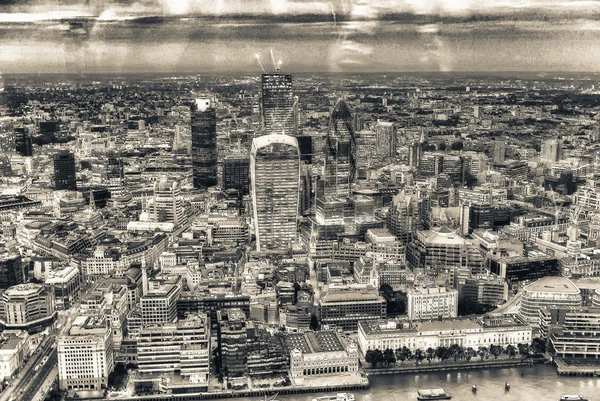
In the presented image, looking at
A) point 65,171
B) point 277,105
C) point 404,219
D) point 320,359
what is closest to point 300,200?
point 404,219

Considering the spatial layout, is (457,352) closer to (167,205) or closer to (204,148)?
(167,205)

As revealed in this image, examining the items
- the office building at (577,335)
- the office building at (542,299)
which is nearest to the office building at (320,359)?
the office building at (577,335)

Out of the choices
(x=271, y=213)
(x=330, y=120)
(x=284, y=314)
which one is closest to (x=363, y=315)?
(x=284, y=314)

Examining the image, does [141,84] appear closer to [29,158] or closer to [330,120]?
[330,120]

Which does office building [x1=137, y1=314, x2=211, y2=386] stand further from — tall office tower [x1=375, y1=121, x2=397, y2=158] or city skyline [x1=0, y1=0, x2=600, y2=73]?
tall office tower [x1=375, y1=121, x2=397, y2=158]

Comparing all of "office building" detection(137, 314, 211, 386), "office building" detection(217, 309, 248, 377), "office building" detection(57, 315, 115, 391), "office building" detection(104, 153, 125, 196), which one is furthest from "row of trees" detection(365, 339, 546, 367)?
"office building" detection(104, 153, 125, 196)
